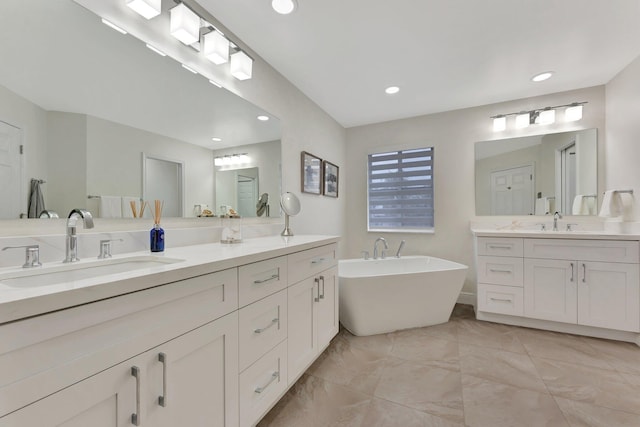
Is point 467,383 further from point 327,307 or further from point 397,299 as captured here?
point 327,307

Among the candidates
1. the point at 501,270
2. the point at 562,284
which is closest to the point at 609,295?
the point at 562,284

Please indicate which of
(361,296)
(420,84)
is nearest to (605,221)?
(420,84)

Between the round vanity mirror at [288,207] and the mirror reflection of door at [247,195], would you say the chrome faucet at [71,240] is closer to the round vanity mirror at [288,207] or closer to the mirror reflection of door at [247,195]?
the mirror reflection of door at [247,195]

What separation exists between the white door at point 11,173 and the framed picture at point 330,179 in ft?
8.06

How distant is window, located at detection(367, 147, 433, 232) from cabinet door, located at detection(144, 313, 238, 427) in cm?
290

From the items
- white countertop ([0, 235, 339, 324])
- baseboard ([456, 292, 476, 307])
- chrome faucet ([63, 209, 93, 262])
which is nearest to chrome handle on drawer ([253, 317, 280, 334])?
white countertop ([0, 235, 339, 324])

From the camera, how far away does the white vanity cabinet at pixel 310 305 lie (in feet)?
4.95

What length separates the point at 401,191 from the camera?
3.60 metres

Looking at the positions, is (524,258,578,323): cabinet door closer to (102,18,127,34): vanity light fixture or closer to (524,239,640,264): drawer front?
(524,239,640,264): drawer front

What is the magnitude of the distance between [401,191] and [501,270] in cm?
148

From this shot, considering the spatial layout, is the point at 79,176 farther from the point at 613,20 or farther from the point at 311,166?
the point at 613,20

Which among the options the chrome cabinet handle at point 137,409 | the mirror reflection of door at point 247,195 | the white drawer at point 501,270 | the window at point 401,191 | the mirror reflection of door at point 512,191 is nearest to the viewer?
the chrome cabinet handle at point 137,409

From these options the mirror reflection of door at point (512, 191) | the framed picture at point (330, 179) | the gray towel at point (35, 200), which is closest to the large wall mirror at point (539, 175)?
the mirror reflection of door at point (512, 191)

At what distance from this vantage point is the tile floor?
1404 millimetres
